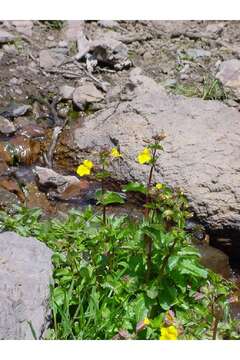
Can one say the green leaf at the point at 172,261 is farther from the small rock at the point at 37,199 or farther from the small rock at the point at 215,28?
the small rock at the point at 215,28

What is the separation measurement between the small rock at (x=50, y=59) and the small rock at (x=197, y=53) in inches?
51.4

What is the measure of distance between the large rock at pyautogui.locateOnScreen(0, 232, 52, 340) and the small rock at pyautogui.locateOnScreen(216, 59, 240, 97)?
3143mm

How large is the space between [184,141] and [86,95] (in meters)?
1.34

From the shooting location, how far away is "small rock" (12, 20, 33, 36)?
6.93 meters

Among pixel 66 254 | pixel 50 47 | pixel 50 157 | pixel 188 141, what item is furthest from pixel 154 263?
pixel 50 47

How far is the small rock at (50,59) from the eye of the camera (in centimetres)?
658

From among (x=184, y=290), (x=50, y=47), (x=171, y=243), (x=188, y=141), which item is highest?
(x=50, y=47)

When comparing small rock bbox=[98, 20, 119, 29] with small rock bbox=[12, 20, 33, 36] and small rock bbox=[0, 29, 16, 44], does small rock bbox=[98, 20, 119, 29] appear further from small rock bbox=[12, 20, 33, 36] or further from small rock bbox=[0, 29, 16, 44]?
small rock bbox=[0, 29, 16, 44]

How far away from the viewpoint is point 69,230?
13.2 ft

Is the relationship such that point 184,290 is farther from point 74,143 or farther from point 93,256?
point 74,143

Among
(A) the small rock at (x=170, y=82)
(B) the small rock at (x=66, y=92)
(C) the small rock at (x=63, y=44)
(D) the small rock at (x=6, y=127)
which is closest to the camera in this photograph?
(D) the small rock at (x=6, y=127)

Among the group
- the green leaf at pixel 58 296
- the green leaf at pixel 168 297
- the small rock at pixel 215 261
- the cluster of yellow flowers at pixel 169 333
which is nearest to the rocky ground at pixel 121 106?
the small rock at pixel 215 261

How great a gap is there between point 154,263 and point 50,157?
2.17m

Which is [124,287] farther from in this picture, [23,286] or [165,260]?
[23,286]
